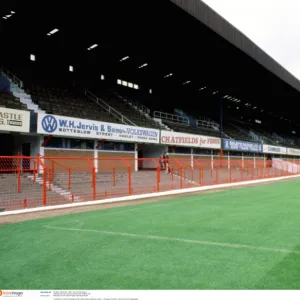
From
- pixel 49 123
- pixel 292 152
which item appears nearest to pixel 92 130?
pixel 49 123

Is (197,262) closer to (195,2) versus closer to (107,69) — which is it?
(195,2)

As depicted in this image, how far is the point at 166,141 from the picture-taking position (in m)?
29.8

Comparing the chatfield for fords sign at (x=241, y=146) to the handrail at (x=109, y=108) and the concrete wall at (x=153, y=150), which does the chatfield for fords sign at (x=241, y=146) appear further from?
the handrail at (x=109, y=108)

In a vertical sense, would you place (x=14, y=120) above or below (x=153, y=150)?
above

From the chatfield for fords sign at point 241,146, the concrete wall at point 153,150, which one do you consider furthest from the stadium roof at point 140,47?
the concrete wall at point 153,150

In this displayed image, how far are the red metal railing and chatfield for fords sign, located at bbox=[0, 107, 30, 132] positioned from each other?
5.27 feet

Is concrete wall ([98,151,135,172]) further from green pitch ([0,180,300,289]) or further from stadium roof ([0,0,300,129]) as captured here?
green pitch ([0,180,300,289])

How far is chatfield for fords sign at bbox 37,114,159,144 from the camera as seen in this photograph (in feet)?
66.3

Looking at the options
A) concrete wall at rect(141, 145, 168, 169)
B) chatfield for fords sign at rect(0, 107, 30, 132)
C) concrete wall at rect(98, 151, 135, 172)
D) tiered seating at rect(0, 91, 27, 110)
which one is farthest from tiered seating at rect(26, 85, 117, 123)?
concrete wall at rect(141, 145, 168, 169)

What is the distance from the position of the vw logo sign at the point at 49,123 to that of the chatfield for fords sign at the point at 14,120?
42.7 inches

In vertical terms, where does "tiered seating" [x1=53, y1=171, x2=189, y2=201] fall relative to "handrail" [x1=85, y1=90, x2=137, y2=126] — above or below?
below

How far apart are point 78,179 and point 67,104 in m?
9.08

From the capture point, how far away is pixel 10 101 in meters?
20.4

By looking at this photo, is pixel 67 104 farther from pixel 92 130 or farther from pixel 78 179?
pixel 78 179
